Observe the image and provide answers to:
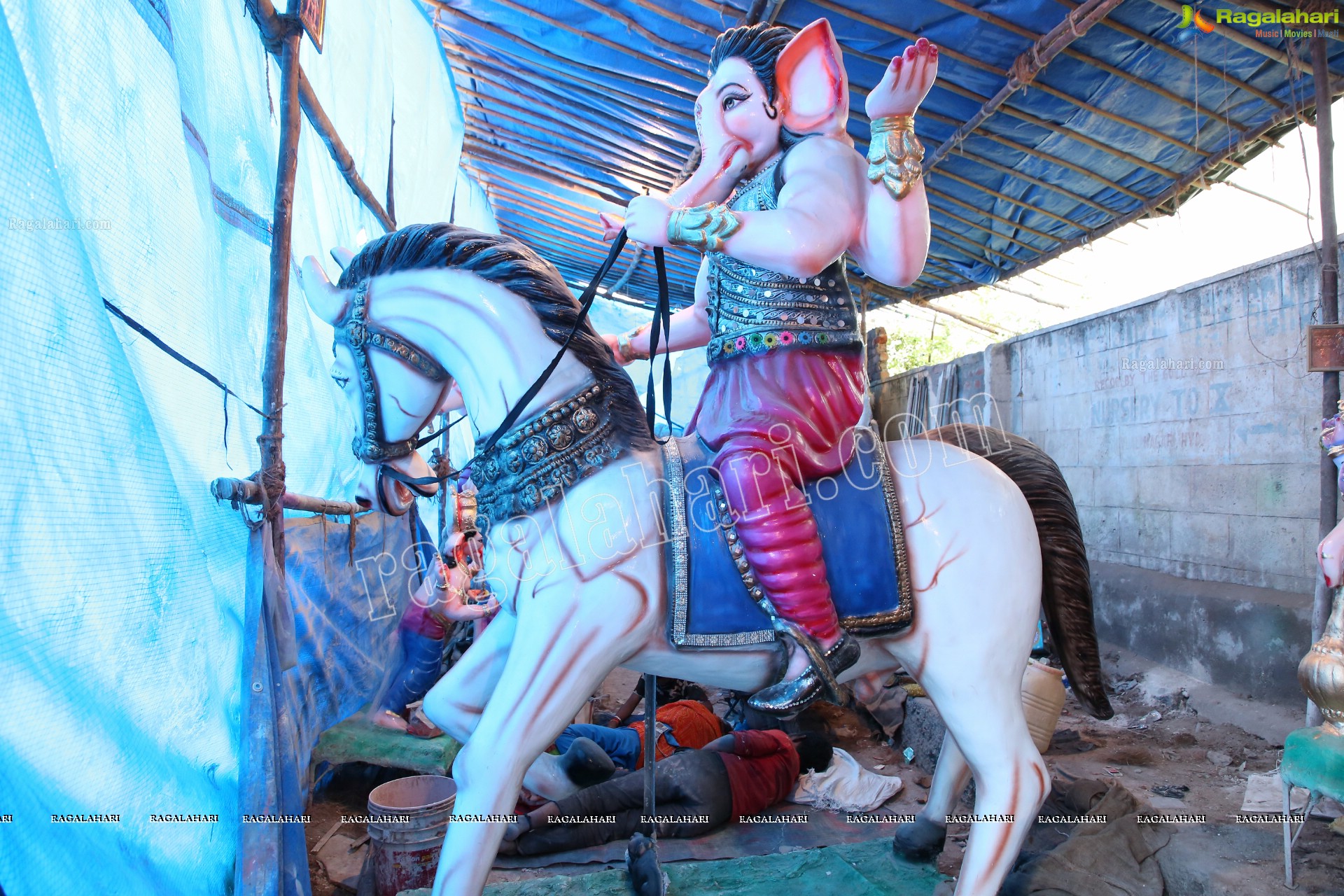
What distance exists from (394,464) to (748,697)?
1.03 m

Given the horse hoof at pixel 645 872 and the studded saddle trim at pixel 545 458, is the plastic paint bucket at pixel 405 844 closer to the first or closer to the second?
the horse hoof at pixel 645 872

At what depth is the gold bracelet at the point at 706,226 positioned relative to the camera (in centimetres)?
154

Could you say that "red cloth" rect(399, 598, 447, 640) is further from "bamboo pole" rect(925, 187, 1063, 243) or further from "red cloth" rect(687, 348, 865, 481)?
"bamboo pole" rect(925, 187, 1063, 243)

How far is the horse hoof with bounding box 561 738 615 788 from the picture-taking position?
107 inches

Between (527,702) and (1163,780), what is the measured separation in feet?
11.9

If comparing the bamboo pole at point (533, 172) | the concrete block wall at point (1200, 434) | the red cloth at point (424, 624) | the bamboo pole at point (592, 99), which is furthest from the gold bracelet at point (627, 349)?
the bamboo pole at point (533, 172)

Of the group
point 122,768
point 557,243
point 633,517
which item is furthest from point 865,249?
point 557,243

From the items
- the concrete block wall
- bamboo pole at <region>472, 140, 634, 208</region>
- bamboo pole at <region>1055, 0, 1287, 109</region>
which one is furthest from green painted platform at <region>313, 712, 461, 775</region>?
bamboo pole at <region>472, 140, 634, 208</region>

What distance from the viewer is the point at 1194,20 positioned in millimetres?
3211

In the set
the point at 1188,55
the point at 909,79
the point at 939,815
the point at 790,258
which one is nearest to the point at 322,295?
the point at 790,258

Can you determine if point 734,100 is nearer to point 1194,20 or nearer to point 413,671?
point 1194,20

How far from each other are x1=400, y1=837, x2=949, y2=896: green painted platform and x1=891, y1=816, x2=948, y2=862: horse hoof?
0.11ft

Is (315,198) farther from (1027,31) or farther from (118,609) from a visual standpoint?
(1027,31)

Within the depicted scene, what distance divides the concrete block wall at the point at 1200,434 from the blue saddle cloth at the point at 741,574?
3635 mm
